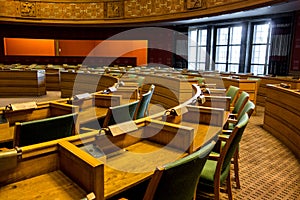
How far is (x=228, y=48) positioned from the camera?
422 inches

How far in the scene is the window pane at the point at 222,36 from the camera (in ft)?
35.4

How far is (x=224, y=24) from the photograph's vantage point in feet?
34.7

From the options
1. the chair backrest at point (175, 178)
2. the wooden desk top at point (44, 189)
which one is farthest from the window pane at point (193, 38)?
the wooden desk top at point (44, 189)

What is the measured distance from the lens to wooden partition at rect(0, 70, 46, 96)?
782 centimetres

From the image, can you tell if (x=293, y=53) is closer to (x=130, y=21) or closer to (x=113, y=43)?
(x=130, y=21)

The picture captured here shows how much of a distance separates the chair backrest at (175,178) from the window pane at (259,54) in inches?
363

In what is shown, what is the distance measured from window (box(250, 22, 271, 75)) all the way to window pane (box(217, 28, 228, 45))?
1326 millimetres

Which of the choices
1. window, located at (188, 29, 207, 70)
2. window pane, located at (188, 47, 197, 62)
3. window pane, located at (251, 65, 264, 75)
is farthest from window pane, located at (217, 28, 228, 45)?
window pane, located at (251, 65, 264, 75)

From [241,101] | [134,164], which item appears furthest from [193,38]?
[134,164]

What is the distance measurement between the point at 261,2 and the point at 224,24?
3995 mm

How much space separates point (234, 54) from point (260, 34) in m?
1.35

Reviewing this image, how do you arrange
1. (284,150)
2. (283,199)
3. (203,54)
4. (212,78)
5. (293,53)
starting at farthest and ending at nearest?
(203,54) → (293,53) → (212,78) → (284,150) → (283,199)

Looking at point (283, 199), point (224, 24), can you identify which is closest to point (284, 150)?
point (283, 199)

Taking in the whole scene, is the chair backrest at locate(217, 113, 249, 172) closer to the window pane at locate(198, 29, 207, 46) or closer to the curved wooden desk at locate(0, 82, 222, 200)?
the curved wooden desk at locate(0, 82, 222, 200)
